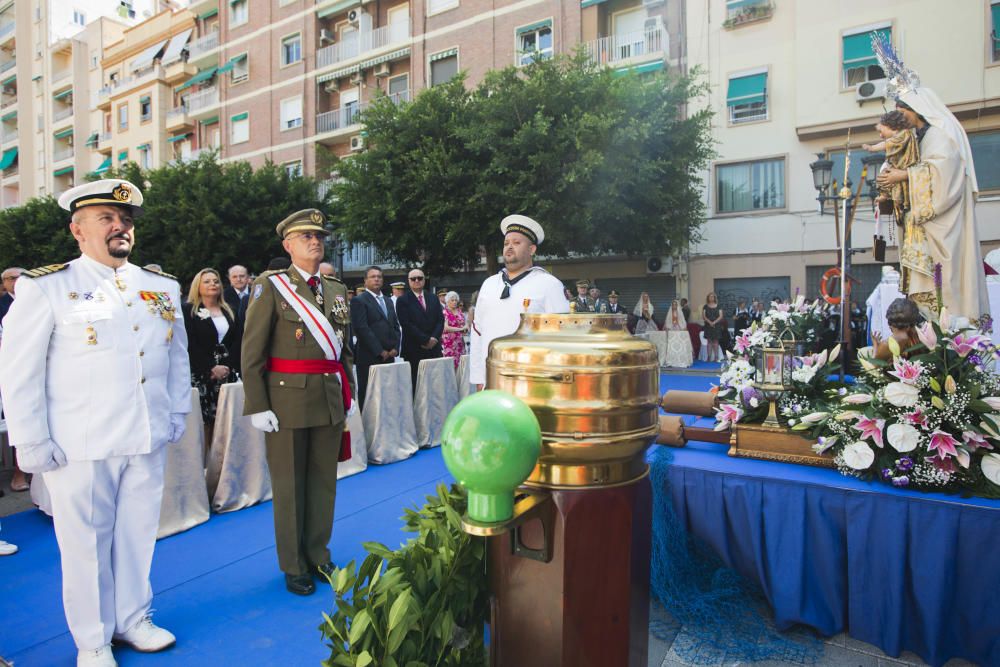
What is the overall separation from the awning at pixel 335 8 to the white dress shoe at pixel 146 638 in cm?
2487

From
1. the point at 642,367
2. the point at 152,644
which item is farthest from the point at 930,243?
the point at 152,644

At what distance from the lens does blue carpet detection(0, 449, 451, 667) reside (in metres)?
2.46

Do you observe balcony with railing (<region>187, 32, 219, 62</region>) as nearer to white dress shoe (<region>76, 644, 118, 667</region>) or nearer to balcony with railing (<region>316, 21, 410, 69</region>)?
balcony with railing (<region>316, 21, 410, 69</region>)

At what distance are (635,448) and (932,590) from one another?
1847mm

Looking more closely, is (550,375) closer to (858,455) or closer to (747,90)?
(858,455)

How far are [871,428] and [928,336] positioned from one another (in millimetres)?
478

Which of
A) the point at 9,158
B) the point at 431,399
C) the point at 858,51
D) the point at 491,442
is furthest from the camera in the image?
the point at 9,158

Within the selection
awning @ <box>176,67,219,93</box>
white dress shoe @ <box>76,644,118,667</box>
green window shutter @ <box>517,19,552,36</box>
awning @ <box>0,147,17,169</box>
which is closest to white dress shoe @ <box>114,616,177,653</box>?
white dress shoe @ <box>76,644,118,667</box>

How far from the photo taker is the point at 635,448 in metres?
1.04

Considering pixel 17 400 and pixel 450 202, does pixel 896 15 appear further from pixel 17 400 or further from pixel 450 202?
pixel 17 400

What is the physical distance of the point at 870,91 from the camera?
14.0m

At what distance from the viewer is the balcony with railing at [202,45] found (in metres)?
26.8

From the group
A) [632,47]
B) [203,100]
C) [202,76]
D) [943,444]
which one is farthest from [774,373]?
[203,100]

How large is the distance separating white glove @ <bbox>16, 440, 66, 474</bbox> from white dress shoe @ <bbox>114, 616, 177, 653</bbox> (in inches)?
30.6
